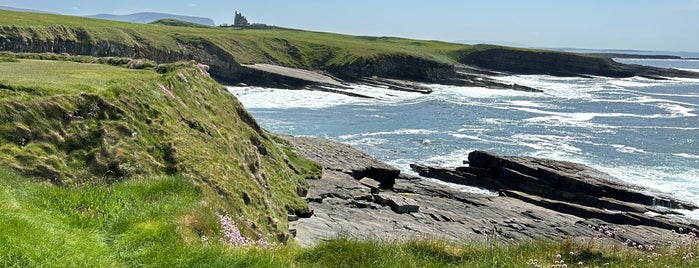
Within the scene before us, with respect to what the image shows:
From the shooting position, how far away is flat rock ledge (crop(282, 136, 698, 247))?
22.2m

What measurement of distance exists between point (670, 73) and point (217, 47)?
436ft

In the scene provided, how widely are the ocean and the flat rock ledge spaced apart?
2895 mm

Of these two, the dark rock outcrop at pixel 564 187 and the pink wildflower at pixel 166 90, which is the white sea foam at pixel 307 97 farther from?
the pink wildflower at pixel 166 90

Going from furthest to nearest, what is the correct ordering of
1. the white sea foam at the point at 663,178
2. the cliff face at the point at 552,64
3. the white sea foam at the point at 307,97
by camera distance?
the cliff face at the point at 552,64 < the white sea foam at the point at 307,97 < the white sea foam at the point at 663,178

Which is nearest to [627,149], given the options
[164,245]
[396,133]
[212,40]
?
[396,133]

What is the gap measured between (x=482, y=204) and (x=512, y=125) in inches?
1483

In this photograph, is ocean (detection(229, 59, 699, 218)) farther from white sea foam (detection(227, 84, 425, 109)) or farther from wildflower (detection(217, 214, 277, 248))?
wildflower (detection(217, 214, 277, 248))

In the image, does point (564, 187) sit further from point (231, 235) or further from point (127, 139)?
point (231, 235)

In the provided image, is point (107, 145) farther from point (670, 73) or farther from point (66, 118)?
point (670, 73)

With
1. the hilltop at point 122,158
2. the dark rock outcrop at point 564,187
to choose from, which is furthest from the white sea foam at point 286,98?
the hilltop at point 122,158

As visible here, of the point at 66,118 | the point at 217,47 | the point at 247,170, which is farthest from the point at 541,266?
the point at 217,47

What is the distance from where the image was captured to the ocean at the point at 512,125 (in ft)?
149

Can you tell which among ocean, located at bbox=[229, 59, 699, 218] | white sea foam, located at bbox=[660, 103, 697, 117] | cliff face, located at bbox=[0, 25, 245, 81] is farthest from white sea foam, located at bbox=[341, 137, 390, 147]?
cliff face, located at bbox=[0, 25, 245, 81]

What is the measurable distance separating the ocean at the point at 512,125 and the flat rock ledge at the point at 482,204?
2.89 m
